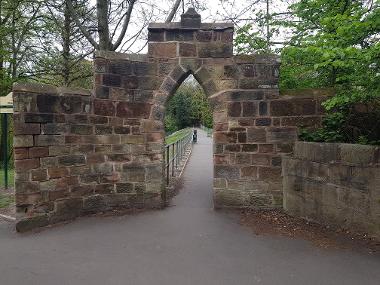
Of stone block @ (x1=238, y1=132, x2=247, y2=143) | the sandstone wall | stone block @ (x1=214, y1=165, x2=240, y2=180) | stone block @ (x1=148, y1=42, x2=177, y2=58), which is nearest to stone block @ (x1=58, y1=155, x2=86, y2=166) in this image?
stone block @ (x1=148, y1=42, x2=177, y2=58)

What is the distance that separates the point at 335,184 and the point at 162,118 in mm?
3221

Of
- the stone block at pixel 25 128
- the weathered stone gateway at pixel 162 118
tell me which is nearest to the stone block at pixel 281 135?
the weathered stone gateway at pixel 162 118

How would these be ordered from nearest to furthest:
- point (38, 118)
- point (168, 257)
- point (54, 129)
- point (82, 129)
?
point (168, 257), point (38, 118), point (54, 129), point (82, 129)

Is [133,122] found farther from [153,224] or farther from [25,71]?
[25,71]

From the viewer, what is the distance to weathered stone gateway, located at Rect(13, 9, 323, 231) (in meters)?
5.89

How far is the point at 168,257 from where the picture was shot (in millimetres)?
4055

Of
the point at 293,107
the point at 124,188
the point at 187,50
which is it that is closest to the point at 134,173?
the point at 124,188

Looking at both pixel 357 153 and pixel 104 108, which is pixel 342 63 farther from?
pixel 104 108

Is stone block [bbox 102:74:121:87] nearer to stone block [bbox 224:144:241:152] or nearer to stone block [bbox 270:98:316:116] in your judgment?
stone block [bbox 224:144:241:152]

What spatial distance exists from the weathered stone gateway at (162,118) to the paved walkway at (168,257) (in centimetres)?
77

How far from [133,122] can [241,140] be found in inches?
81.7

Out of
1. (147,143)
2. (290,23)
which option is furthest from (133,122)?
(290,23)

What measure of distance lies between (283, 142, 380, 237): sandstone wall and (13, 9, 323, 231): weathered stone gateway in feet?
1.52

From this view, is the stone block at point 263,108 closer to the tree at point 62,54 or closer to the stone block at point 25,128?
the stone block at point 25,128
